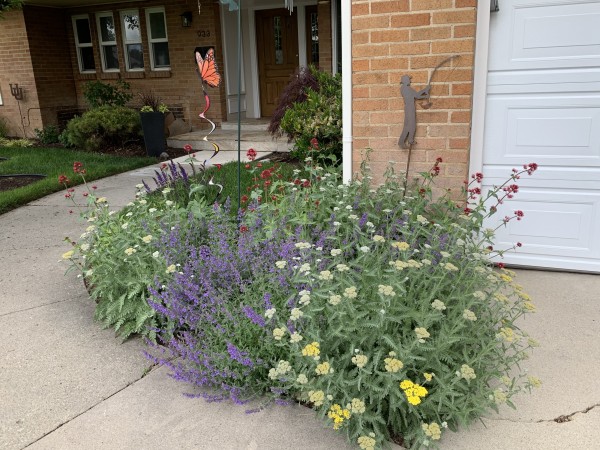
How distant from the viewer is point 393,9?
356 centimetres

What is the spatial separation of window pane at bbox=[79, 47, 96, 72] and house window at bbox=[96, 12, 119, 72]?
0.50 metres

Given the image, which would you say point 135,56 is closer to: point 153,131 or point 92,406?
point 153,131

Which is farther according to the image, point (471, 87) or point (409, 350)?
point (471, 87)

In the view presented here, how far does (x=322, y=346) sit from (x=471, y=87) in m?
2.25

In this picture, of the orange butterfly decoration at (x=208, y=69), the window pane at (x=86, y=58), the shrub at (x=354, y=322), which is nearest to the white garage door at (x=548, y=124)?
the shrub at (x=354, y=322)

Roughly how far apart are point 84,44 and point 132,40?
1.57 meters

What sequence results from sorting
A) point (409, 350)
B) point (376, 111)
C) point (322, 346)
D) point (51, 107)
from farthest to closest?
1. point (51, 107)
2. point (376, 111)
3. point (322, 346)
4. point (409, 350)

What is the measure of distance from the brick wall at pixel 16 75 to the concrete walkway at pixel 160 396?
9.91 metres

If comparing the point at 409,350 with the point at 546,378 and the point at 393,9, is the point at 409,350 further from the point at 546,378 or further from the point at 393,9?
the point at 393,9

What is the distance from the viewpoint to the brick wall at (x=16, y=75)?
1169 cm

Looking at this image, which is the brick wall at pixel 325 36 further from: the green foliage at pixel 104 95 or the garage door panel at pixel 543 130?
the garage door panel at pixel 543 130

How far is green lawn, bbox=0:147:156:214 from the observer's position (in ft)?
20.7

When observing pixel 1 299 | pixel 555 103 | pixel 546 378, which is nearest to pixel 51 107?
pixel 1 299

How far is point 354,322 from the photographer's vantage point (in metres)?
2.11
